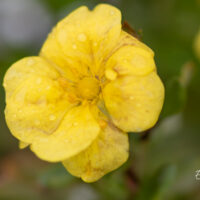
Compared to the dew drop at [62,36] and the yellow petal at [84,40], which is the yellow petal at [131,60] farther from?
the dew drop at [62,36]

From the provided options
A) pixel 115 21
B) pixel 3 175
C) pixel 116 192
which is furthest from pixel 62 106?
pixel 3 175

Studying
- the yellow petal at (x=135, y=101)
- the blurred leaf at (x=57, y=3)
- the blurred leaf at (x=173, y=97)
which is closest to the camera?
the yellow petal at (x=135, y=101)

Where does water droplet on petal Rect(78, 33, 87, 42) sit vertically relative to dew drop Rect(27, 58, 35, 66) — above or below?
above

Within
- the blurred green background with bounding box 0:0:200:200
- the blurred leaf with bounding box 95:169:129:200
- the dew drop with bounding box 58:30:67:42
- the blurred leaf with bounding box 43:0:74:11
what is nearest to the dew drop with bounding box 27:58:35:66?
the dew drop with bounding box 58:30:67:42

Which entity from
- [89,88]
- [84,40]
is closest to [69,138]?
[89,88]

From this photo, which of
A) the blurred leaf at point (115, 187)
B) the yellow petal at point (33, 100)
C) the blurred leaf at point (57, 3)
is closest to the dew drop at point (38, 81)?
the yellow petal at point (33, 100)

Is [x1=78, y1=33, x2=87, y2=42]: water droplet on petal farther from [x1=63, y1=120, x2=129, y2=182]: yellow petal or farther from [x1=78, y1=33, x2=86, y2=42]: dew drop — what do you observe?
[x1=63, y1=120, x2=129, y2=182]: yellow petal

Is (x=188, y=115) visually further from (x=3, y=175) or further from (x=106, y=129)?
(x=106, y=129)
